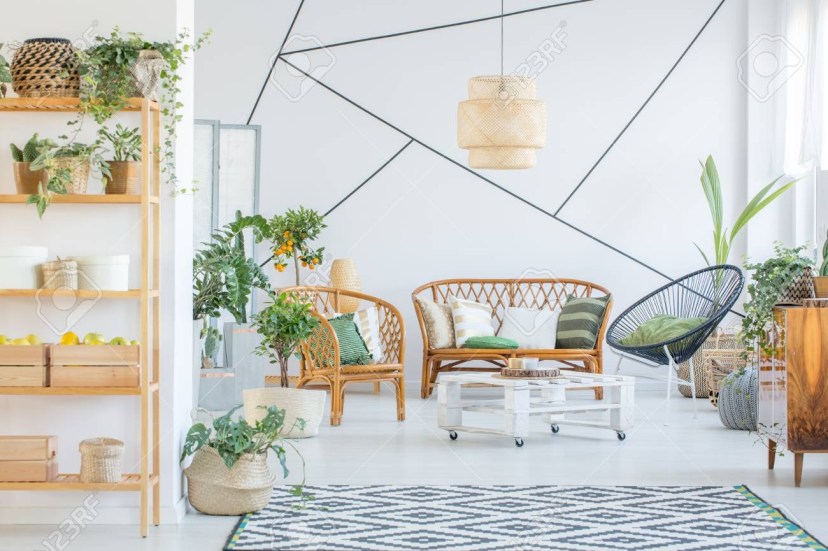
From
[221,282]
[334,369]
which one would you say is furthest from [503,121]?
[221,282]

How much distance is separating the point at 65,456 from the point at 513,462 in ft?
6.58

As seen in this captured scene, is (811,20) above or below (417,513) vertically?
above

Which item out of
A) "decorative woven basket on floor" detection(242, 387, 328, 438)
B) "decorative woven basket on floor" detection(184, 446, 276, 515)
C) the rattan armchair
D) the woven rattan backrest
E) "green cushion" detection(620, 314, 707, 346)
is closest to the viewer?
"decorative woven basket on floor" detection(184, 446, 276, 515)

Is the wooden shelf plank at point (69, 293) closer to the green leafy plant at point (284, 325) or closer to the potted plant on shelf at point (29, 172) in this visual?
the potted plant on shelf at point (29, 172)

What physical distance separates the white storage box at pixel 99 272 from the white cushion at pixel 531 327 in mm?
4221

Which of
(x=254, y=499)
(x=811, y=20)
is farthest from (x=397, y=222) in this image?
(x=254, y=499)

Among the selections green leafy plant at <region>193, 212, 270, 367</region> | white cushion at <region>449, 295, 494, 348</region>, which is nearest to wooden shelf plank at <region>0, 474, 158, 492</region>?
green leafy plant at <region>193, 212, 270, 367</region>

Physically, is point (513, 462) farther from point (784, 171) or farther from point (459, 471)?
point (784, 171)

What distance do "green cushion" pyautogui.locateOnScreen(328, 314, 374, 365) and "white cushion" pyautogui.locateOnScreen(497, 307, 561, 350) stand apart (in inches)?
56.4

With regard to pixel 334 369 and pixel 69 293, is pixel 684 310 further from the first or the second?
pixel 69 293

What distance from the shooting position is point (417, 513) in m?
3.83

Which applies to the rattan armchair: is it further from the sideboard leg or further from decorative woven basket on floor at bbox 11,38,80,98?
decorative woven basket on floor at bbox 11,38,80,98

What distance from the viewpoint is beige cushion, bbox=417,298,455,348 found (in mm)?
7398

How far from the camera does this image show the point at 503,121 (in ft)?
22.2
